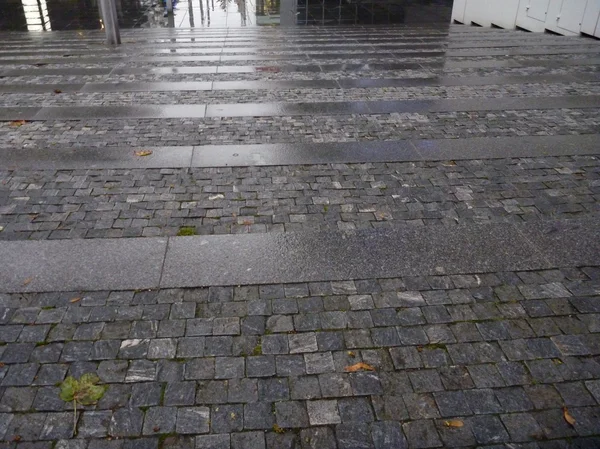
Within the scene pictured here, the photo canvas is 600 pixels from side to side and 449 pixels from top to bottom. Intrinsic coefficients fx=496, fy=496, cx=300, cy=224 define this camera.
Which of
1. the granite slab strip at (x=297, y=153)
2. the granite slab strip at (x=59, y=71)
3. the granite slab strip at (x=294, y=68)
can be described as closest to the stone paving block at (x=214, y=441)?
the granite slab strip at (x=297, y=153)

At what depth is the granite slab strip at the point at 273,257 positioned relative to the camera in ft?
13.5

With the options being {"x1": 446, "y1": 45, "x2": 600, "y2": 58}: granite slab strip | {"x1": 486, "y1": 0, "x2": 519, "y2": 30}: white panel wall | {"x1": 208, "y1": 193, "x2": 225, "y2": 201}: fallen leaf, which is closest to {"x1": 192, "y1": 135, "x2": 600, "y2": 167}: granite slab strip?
{"x1": 208, "y1": 193, "x2": 225, "y2": 201}: fallen leaf

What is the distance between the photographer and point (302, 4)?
94.0ft

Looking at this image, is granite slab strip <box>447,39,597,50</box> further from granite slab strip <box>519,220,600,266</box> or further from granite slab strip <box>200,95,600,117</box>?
granite slab strip <box>519,220,600,266</box>

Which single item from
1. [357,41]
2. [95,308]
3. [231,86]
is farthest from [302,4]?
[95,308]

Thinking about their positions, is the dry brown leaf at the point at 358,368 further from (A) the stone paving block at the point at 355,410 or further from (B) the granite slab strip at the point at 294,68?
(B) the granite slab strip at the point at 294,68

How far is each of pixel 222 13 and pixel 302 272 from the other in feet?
86.5

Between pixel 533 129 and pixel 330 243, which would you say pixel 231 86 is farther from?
pixel 330 243

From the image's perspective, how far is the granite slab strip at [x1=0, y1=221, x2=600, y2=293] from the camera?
4.11m

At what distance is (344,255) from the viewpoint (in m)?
4.40

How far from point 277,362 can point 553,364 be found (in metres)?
1.83

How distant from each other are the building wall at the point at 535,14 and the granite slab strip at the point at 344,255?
592 inches

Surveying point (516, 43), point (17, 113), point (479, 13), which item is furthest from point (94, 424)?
point (479, 13)

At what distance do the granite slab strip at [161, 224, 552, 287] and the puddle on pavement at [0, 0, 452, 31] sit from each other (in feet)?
64.7
